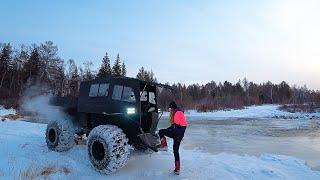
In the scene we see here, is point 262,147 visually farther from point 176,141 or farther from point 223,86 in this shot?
point 223,86

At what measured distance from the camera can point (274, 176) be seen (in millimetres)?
9531

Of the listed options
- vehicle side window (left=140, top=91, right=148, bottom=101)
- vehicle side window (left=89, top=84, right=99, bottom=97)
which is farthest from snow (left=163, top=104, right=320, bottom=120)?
vehicle side window (left=89, top=84, right=99, bottom=97)

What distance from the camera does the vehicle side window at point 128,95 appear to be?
985 centimetres

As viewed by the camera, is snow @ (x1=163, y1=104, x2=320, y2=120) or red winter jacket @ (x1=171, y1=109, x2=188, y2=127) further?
snow @ (x1=163, y1=104, x2=320, y2=120)

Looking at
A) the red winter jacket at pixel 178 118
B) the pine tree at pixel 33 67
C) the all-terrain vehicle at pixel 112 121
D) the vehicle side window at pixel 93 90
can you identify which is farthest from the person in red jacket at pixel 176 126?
the pine tree at pixel 33 67

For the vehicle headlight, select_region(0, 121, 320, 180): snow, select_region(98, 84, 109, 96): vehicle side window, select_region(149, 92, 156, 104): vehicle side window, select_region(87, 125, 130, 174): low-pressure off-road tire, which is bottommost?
select_region(0, 121, 320, 180): snow

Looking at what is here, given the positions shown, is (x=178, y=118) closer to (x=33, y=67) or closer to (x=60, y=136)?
(x=60, y=136)

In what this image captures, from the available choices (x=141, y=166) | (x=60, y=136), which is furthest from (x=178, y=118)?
(x=60, y=136)

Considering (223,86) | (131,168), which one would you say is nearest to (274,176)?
(131,168)

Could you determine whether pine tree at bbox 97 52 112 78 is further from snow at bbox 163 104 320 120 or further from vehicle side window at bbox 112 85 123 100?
vehicle side window at bbox 112 85 123 100

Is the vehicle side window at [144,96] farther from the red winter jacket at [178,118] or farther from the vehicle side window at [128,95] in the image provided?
the red winter jacket at [178,118]

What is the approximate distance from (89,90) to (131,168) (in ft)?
8.36

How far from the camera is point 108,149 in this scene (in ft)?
29.7

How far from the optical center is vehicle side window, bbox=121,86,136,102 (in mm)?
9852
